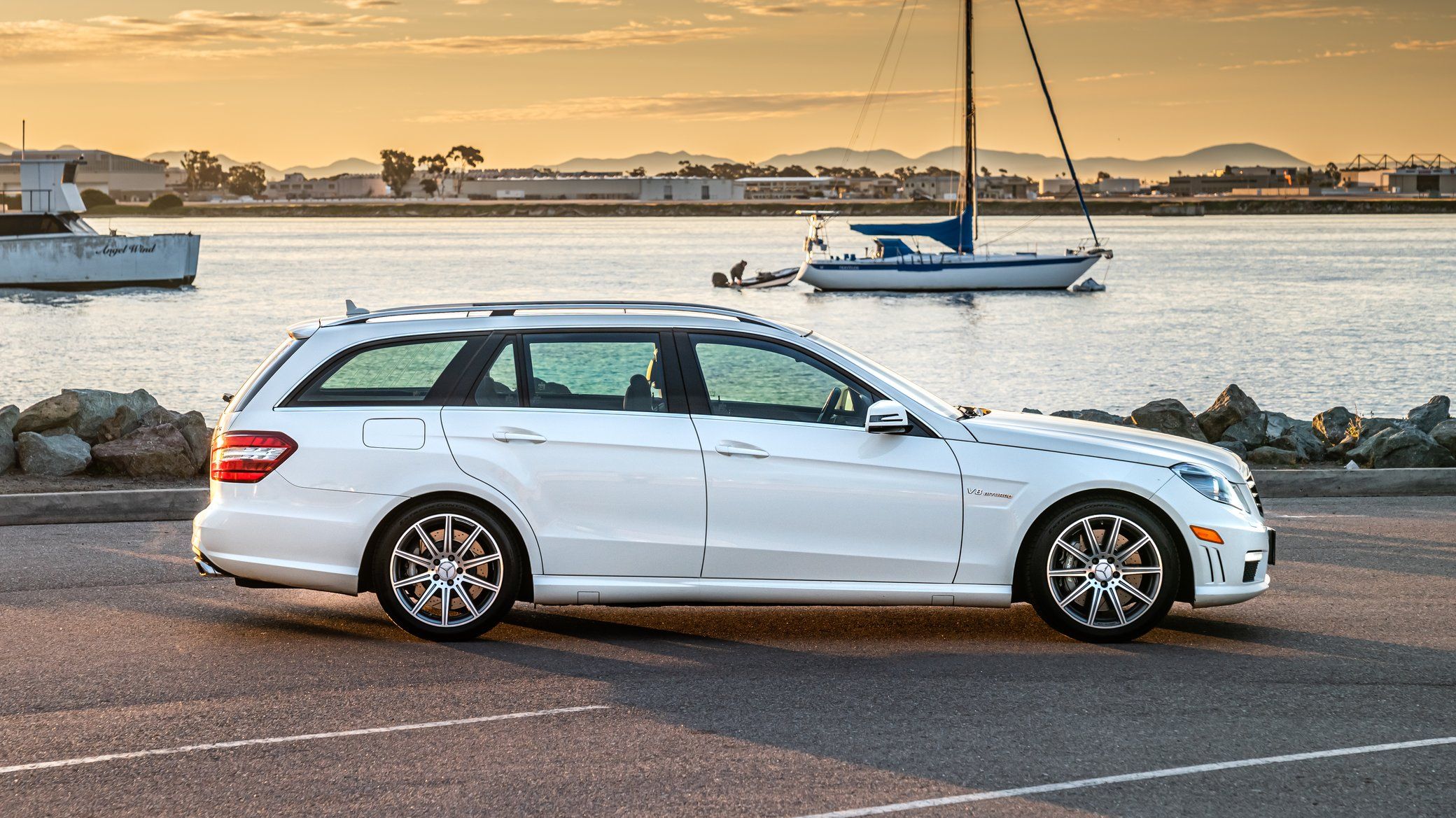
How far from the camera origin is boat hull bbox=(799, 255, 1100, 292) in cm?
7194

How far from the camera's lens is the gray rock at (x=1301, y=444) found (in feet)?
59.2

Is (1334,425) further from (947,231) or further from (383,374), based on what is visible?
(947,231)

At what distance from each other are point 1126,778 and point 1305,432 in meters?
15.6

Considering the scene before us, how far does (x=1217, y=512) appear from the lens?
744 centimetres

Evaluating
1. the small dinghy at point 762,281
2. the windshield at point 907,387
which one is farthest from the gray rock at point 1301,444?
the small dinghy at point 762,281

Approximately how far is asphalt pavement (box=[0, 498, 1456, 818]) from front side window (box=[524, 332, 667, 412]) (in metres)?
1.17

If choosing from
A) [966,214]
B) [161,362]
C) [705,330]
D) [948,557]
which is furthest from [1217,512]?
[966,214]

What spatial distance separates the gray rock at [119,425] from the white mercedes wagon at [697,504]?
896 cm

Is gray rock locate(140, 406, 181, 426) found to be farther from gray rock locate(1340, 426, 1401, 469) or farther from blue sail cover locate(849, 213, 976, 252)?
blue sail cover locate(849, 213, 976, 252)

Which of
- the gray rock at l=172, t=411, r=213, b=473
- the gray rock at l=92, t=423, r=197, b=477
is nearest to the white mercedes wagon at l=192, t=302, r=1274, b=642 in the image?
the gray rock at l=92, t=423, r=197, b=477

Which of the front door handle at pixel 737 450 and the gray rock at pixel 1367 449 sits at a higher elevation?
the front door handle at pixel 737 450

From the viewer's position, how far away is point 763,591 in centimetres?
741

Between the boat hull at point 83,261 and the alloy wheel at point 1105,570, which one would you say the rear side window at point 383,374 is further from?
the boat hull at point 83,261

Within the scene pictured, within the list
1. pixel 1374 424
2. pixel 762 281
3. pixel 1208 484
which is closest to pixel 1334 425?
pixel 1374 424
